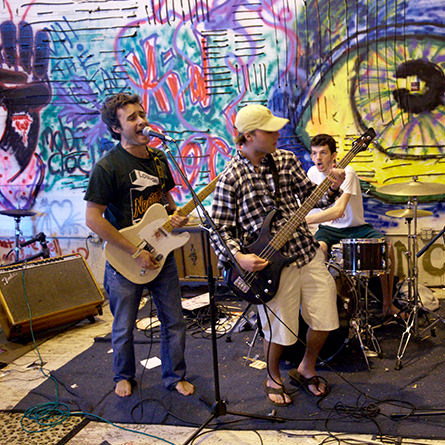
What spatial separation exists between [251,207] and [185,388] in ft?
4.44

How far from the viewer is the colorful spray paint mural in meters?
5.30

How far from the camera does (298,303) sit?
286cm

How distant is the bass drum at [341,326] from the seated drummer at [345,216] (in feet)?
2.78

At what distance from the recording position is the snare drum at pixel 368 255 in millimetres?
3480

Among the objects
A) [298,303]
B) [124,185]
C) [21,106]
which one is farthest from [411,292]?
[21,106]

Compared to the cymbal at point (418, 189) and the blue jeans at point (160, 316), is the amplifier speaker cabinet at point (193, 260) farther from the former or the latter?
the cymbal at point (418, 189)

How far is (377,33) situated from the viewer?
17.4ft

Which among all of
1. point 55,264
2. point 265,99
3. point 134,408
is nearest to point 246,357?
point 134,408

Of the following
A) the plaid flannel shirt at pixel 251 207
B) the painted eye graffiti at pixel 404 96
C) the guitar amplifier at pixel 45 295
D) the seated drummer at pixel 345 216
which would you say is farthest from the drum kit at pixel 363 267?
the guitar amplifier at pixel 45 295

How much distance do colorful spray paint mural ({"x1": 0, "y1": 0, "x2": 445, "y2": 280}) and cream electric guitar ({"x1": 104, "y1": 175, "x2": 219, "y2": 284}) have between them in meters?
1.94

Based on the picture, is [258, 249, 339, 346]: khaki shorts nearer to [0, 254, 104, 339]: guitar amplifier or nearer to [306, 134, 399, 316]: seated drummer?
[306, 134, 399, 316]: seated drummer

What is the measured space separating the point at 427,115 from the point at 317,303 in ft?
11.4

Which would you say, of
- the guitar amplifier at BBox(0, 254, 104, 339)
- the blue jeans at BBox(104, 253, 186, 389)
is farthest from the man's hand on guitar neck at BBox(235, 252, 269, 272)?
the guitar amplifier at BBox(0, 254, 104, 339)

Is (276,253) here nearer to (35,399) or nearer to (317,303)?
(317,303)
